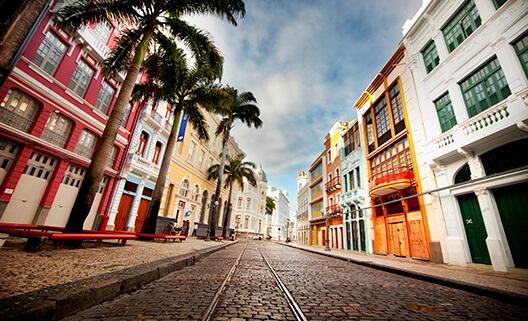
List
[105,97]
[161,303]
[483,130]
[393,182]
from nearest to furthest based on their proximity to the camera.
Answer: [161,303], [483,130], [393,182], [105,97]

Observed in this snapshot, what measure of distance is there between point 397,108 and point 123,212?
2123cm

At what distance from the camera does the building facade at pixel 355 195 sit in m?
17.8

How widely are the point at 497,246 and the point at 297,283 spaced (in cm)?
833

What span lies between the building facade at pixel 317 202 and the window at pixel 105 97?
2345 cm

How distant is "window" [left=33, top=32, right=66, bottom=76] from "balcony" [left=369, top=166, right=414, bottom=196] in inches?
778

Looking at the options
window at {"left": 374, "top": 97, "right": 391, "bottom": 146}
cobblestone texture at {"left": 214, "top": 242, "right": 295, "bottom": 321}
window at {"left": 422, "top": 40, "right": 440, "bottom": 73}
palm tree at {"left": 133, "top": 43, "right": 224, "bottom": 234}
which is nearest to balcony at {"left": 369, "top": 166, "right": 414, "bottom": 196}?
window at {"left": 374, "top": 97, "right": 391, "bottom": 146}

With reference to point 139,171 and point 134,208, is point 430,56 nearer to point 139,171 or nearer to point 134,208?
point 139,171

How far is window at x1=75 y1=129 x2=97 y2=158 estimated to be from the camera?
1341cm

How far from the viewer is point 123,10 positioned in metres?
8.89

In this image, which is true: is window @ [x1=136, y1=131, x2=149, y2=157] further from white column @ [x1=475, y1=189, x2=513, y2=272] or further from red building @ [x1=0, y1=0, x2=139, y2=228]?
white column @ [x1=475, y1=189, x2=513, y2=272]

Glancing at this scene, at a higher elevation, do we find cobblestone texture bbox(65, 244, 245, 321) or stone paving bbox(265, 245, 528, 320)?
stone paving bbox(265, 245, 528, 320)

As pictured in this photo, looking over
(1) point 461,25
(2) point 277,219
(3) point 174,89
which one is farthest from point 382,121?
(2) point 277,219

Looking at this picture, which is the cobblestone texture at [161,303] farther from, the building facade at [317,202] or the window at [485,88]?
the building facade at [317,202]

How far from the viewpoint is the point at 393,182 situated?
1327cm
